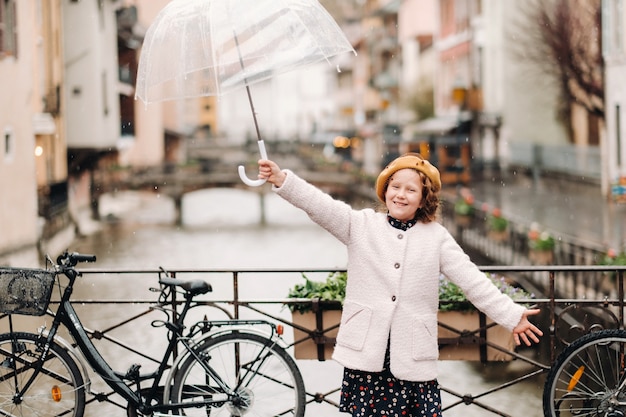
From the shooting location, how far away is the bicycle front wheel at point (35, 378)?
11.8 feet

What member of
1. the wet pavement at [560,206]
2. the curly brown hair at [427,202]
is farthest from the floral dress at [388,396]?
the wet pavement at [560,206]

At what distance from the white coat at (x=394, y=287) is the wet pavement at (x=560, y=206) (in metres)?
8.95

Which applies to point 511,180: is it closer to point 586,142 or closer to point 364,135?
point 586,142

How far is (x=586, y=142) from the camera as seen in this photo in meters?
20.6

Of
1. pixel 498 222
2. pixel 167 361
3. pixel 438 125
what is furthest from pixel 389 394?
pixel 438 125

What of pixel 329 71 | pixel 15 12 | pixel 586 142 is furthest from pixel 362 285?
pixel 329 71

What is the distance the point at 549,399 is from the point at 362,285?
0.84 metres

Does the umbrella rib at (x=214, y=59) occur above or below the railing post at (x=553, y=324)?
above

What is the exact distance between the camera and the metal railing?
386 cm

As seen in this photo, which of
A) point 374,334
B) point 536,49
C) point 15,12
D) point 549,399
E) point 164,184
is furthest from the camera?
point 164,184

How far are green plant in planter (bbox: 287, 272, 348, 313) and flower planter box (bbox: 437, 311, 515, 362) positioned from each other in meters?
0.43

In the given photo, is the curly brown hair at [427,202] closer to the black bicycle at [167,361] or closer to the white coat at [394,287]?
the white coat at [394,287]

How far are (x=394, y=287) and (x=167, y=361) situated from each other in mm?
948

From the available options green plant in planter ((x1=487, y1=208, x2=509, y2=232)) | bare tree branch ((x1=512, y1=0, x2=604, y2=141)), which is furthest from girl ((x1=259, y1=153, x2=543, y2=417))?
green plant in planter ((x1=487, y1=208, x2=509, y2=232))
